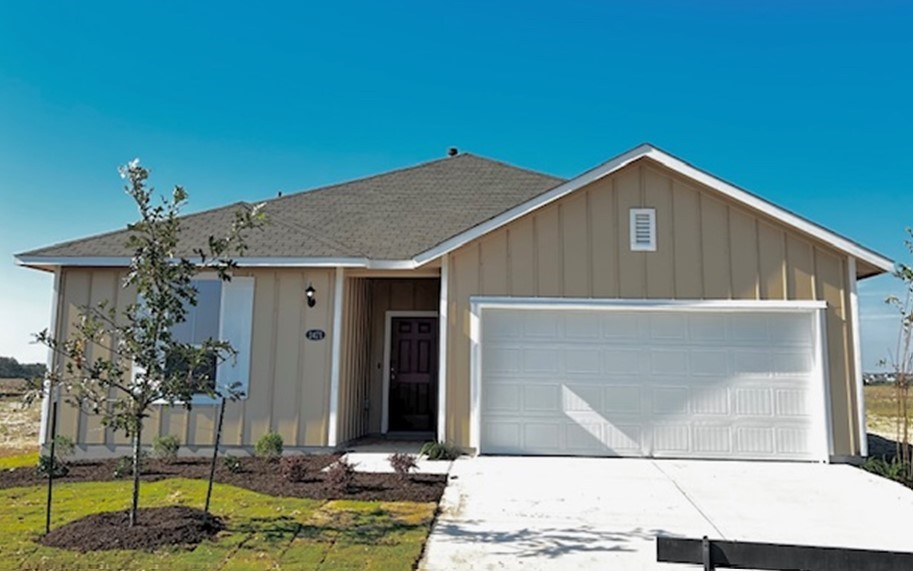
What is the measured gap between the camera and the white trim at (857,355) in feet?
28.1

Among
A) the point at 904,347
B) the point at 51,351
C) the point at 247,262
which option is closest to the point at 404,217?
the point at 247,262

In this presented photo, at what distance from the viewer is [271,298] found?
30.6 feet

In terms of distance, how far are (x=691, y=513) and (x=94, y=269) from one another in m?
9.15

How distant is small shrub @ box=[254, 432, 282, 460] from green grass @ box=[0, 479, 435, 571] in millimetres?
1476

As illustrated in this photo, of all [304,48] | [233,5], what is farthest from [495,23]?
[233,5]

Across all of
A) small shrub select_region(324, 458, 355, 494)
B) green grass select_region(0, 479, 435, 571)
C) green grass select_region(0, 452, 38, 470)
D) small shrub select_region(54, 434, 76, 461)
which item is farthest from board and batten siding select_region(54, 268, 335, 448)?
small shrub select_region(324, 458, 355, 494)

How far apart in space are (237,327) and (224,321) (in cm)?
23

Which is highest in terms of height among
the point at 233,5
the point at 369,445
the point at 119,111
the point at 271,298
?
the point at 233,5

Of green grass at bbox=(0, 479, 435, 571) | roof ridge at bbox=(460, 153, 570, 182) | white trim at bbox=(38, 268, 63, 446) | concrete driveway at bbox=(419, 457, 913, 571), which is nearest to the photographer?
green grass at bbox=(0, 479, 435, 571)

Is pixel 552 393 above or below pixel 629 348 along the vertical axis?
below

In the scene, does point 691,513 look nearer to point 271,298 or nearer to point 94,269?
point 271,298

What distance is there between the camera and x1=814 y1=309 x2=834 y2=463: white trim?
8.56 m

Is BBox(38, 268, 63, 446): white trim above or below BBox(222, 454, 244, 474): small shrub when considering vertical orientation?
above

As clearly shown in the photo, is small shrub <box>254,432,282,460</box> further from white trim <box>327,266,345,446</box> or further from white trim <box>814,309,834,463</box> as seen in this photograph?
white trim <box>814,309,834,463</box>
